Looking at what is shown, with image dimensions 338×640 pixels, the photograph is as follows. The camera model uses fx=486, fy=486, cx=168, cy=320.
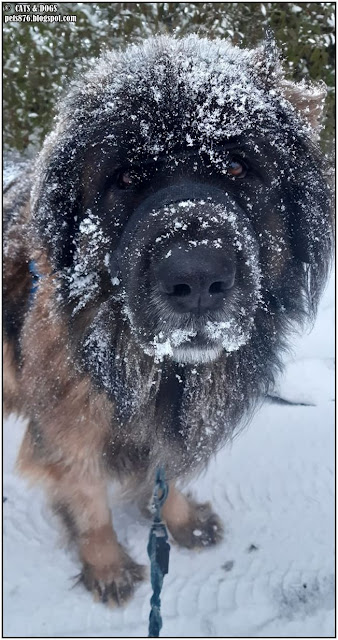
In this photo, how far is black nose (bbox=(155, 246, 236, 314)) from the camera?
1282 mm

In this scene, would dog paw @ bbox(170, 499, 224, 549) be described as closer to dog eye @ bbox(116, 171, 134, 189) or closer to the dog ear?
dog eye @ bbox(116, 171, 134, 189)

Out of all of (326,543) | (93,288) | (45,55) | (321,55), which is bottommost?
(326,543)

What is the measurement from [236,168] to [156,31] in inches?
108

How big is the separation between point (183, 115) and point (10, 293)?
1.24 metres

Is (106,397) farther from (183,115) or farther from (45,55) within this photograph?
(45,55)

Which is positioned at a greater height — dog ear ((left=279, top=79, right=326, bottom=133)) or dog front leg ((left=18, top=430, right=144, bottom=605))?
dog ear ((left=279, top=79, right=326, bottom=133))

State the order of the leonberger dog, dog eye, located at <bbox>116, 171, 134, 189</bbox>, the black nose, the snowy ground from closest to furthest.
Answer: the black nose → the leonberger dog → dog eye, located at <bbox>116, 171, 134, 189</bbox> → the snowy ground

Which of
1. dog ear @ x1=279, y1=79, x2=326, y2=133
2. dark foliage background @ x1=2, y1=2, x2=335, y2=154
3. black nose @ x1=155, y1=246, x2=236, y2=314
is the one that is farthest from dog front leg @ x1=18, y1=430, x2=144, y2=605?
dark foliage background @ x1=2, y1=2, x2=335, y2=154

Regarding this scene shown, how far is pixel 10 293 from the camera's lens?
228cm

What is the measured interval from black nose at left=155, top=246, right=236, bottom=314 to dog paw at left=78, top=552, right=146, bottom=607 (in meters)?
1.50

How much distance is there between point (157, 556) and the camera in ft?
6.53

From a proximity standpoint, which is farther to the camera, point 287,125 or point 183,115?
point 287,125

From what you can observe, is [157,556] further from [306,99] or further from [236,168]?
[306,99]

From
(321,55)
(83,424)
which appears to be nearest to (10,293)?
(83,424)
